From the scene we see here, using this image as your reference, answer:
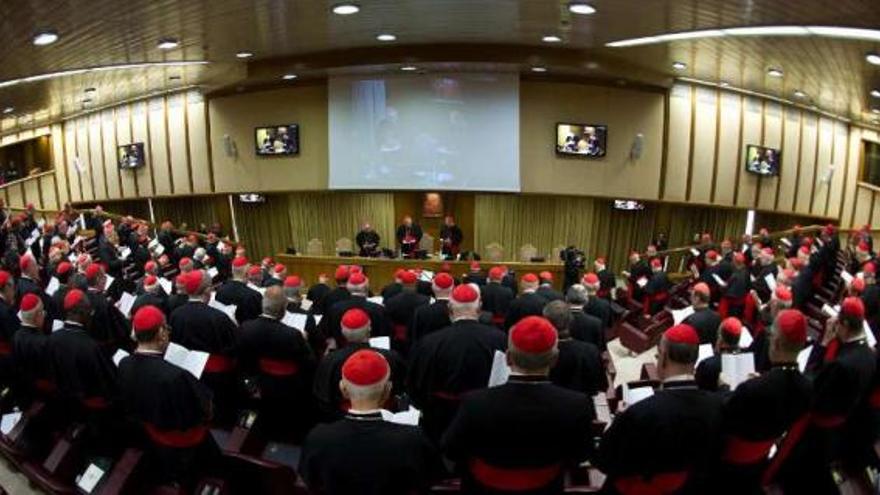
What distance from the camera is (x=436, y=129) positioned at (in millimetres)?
14695

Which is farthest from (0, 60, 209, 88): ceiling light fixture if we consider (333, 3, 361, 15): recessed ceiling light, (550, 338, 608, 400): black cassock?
(550, 338, 608, 400): black cassock

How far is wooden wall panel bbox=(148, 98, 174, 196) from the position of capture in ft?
62.2

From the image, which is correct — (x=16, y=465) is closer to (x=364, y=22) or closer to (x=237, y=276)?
(x=237, y=276)

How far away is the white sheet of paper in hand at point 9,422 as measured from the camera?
5316mm

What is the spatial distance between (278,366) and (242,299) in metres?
2.23

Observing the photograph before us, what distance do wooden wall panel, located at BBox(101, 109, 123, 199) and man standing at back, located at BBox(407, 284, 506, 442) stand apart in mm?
18640

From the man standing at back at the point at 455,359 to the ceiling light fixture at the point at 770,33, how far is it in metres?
5.29

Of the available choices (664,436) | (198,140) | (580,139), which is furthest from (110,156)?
(664,436)

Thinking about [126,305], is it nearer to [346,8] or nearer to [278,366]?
[278,366]

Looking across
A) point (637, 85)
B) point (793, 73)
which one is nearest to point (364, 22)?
point (793, 73)

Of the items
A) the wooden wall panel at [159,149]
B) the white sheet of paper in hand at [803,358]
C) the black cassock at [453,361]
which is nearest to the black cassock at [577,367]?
the black cassock at [453,361]

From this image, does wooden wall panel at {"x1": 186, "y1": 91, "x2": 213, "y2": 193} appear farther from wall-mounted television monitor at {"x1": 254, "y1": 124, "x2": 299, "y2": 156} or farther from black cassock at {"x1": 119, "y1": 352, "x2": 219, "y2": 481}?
black cassock at {"x1": 119, "y1": 352, "x2": 219, "y2": 481}

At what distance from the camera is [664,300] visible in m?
11.4

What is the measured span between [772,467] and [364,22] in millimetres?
7336
